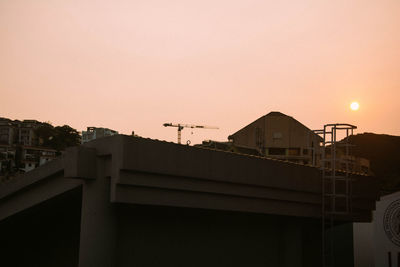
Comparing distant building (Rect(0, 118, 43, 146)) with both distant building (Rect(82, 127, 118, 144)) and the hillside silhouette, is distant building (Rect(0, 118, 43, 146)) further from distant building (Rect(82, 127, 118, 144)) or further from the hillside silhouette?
distant building (Rect(82, 127, 118, 144))

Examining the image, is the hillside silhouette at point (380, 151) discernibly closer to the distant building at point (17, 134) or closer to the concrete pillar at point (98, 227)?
the distant building at point (17, 134)

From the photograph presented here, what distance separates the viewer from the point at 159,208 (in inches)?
520

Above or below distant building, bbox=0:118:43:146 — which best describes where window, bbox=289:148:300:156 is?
below

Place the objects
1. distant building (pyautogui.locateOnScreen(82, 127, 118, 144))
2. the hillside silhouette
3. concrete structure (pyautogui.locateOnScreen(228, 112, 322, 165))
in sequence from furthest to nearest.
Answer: the hillside silhouette, concrete structure (pyautogui.locateOnScreen(228, 112, 322, 165)), distant building (pyautogui.locateOnScreen(82, 127, 118, 144))

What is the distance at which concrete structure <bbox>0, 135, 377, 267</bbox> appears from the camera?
11547mm

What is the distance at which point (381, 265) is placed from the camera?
1582 cm

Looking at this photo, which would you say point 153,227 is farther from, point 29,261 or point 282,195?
point 29,261

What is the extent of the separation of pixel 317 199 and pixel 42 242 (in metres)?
9.83

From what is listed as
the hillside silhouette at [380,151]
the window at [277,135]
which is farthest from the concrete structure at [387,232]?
the hillside silhouette at [380,151]

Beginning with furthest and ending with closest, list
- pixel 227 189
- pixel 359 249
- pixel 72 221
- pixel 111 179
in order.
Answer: pixel 359 249 < pixel 72 221 < pixel 227 189 < pixel 111 179

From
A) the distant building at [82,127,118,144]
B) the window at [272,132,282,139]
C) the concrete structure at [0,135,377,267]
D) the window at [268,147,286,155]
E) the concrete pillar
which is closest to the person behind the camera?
the concrete pillar

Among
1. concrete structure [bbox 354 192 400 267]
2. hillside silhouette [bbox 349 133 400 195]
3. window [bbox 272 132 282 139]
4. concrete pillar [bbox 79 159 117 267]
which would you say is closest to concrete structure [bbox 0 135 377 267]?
concrete pillar [bbox 79 159 117 267]

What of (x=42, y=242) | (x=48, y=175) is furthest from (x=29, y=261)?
(x=48, y=175)

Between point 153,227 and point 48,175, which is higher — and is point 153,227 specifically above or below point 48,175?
below
